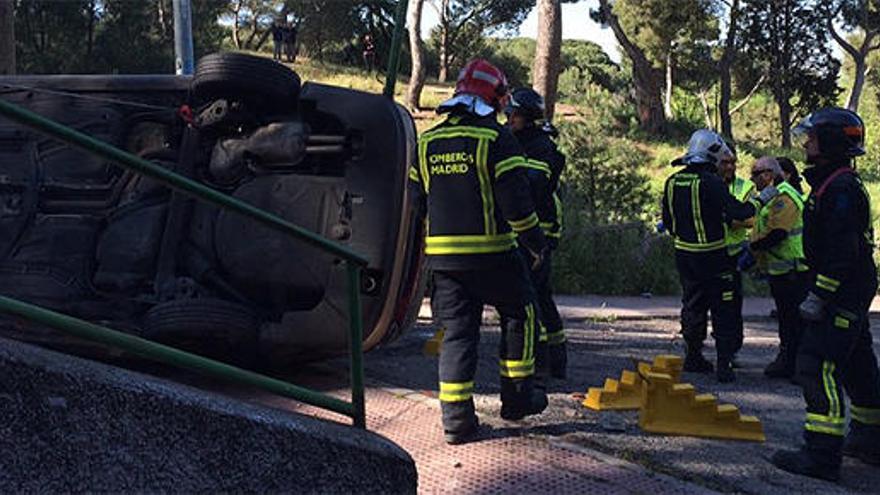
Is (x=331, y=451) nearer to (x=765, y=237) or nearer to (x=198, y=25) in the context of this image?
(x=765, y=237)

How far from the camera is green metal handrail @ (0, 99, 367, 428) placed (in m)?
2.32

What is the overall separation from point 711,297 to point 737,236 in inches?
22.0

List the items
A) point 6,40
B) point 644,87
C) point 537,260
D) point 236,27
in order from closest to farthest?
point 537,260, point 6,40, point 644,87, point 236,27

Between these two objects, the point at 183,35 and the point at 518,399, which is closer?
the point at 518,399

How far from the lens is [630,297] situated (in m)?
11.9

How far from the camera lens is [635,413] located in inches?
202

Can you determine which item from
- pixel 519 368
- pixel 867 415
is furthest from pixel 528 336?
pixel 867 415

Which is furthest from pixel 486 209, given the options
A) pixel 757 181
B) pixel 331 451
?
pixel 757 181

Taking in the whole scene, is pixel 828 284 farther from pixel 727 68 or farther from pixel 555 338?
pixel 727 68

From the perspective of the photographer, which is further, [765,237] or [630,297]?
[630,297]

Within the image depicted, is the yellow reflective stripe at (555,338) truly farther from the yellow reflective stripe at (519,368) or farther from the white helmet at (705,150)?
the white helmet at (705,150)

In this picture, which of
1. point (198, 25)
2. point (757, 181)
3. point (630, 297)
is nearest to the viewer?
point (757, 181)

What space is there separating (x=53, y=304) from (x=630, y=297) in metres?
8.24

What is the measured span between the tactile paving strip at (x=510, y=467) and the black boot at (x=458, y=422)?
0.14 ft
